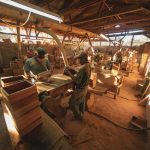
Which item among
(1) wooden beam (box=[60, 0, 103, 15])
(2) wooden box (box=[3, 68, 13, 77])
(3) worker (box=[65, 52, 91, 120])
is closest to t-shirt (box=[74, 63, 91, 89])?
(3) worker (box=[65, 52, 91, 120])

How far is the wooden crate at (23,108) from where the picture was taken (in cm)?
120

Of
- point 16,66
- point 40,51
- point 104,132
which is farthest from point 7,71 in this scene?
point 104,132

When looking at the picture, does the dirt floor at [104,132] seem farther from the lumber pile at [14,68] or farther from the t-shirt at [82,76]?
the lumber pile at [14,68]

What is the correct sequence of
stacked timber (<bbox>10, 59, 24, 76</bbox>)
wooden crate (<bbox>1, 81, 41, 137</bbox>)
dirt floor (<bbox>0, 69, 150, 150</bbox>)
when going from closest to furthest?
1. wooden crate (<bbox>1, 81, 41, 137</bbox>)
2. dirt floor (<bbox>0, 69, 150, 150</bbox>)
3. stacked timber (<bbox>10, 59, 24, 76</bbox>)

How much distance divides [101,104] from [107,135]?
66.3 inches

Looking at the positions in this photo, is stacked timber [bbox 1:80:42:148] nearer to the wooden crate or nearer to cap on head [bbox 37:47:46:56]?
the wooden crate

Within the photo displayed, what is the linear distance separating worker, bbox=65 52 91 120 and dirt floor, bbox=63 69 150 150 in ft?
1.32

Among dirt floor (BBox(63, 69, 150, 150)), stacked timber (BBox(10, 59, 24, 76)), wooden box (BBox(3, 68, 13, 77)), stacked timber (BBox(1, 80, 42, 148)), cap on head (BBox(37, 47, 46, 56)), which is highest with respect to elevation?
cap on head (BBox(37, 47, 46, 56))

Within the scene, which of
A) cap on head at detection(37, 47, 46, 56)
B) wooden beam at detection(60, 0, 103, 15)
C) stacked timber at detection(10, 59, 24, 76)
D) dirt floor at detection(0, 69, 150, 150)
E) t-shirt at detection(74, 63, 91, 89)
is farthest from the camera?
stacked timber at detection(10, 59, 24, 76)

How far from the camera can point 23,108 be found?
131 centimetres

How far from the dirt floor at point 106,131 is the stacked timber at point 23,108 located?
1714 mm

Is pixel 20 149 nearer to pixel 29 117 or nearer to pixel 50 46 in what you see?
pixel 29 117

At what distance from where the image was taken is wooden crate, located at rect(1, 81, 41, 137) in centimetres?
120

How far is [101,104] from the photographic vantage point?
4.60 metres
